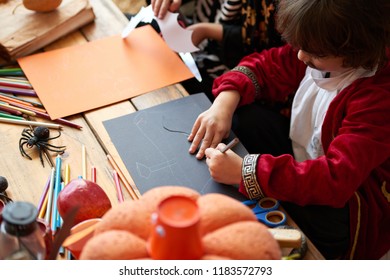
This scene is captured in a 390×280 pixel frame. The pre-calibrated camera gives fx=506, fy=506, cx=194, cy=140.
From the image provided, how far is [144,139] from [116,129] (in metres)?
0.07

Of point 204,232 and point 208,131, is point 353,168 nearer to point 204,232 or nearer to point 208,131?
point 208,131

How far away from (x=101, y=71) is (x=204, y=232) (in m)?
0.66

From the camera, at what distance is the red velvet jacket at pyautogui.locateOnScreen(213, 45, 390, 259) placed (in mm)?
926

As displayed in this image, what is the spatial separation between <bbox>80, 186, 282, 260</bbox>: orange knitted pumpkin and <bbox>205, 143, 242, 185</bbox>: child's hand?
0.83 ft

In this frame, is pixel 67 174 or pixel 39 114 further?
pixel 39 114

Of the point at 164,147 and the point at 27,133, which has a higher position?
the point at 27,133

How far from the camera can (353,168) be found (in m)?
0.93

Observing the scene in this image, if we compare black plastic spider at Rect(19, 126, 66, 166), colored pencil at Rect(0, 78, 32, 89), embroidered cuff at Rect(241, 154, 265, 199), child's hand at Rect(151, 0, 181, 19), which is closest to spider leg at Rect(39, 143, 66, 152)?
black plastic spider at Rect(19, 126, 66, 166)

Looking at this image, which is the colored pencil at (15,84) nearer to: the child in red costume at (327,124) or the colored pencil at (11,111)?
the colored pencil at (11,111)

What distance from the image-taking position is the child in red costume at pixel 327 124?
36.0 inches

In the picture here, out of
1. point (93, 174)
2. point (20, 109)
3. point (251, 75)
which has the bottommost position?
point (251, 75)

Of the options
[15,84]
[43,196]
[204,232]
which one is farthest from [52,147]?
[204,232]

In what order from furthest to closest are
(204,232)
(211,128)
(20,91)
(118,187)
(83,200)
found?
(20,91)
(211,128)
(118,187)
(83,200)
(204,232)

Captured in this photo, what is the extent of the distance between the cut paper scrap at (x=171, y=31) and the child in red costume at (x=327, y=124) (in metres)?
0.14
